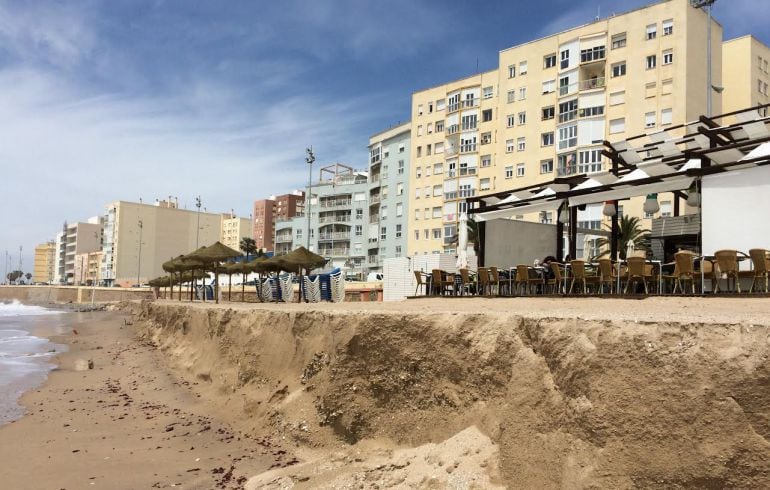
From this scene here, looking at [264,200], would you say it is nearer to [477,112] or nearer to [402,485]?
[477,112]

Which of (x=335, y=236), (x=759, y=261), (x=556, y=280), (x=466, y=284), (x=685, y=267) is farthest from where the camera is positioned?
(x=335, y=236)

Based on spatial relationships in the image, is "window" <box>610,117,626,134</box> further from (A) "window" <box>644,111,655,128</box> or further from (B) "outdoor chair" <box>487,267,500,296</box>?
(B) "outdoor chair" <box>487,267,500,296</box>

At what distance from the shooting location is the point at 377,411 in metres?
7.95

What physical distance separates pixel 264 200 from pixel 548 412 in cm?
12333

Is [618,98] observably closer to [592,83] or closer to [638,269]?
[592,83]

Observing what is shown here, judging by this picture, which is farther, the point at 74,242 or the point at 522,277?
the point at 74,242

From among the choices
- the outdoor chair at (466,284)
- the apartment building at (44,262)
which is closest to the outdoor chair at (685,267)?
the outdoor chair at (466,284)

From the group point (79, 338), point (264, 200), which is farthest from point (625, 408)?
point (264, 200)

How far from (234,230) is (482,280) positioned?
134 meters

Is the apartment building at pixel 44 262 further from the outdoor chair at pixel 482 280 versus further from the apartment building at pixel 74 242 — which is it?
the outdoor chair at pixel 482 280

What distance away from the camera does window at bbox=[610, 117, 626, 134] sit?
40.8 metres

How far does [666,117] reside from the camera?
127ft

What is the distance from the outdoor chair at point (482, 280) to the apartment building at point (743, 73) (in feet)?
137

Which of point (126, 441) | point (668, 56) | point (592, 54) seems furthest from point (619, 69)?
point (126, 441)
